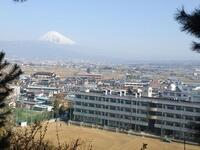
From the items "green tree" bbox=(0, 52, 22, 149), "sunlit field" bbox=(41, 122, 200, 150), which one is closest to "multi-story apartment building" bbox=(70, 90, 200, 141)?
"sunlit field" bbox=(41, 122, 200, 150)

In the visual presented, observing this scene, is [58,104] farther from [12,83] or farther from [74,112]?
[12,83]

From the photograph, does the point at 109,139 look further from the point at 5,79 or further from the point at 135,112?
the point at 5,79

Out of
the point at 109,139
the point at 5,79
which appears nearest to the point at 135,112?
the point at 109,139

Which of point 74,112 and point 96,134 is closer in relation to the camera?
point 96,134

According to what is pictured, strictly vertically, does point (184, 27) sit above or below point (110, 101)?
above

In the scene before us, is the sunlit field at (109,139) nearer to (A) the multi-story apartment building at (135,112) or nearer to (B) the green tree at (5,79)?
(A) the multi-story apartment building at (135,112)

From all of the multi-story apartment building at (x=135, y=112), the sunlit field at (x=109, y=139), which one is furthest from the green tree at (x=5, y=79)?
the multi-story apartment building at (x=135, y=112)

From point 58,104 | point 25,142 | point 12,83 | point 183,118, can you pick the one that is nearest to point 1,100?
point 12,83

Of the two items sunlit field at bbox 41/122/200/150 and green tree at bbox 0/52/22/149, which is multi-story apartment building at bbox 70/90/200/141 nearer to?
sunlit field at bbox 41/122/200/150
